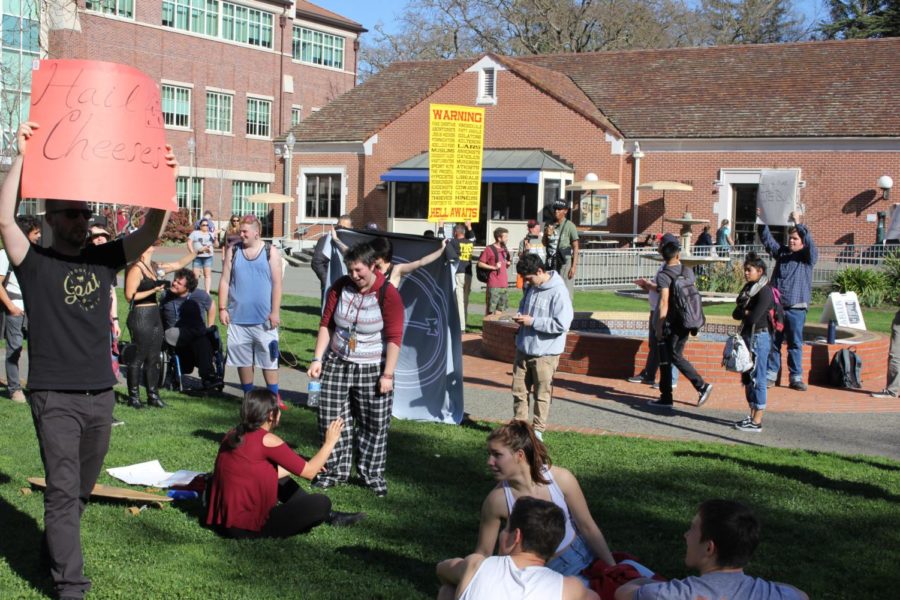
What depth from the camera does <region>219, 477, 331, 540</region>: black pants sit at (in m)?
A: 6.28

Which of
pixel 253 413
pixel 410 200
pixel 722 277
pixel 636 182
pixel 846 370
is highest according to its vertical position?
pixel 636 182

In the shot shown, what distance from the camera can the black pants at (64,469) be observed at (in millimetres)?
5055

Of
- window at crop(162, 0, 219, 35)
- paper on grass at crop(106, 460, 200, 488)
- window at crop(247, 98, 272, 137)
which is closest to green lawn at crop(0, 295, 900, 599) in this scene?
paper on grass at crop(106, 460, 200, 488)

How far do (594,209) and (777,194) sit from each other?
7978 millimetres

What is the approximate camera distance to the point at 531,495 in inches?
194

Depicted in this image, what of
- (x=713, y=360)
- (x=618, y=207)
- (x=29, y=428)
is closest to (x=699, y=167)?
(x=618, y=207)

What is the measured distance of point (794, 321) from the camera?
1241 centimetres

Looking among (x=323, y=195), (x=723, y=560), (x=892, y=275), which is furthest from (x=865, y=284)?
(x=323, y=195)

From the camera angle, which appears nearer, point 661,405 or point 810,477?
point 810,477

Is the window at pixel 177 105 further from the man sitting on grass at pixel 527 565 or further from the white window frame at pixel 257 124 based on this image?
the man sitting on grass at pixel 527 565

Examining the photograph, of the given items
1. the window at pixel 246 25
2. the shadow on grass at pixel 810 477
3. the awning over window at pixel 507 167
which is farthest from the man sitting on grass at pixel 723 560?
the window at pixel 246 25

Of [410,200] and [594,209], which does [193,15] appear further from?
[594,209]

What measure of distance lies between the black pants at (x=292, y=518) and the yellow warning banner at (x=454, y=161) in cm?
580

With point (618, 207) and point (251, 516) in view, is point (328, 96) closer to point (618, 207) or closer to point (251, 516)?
point (618, 207)
